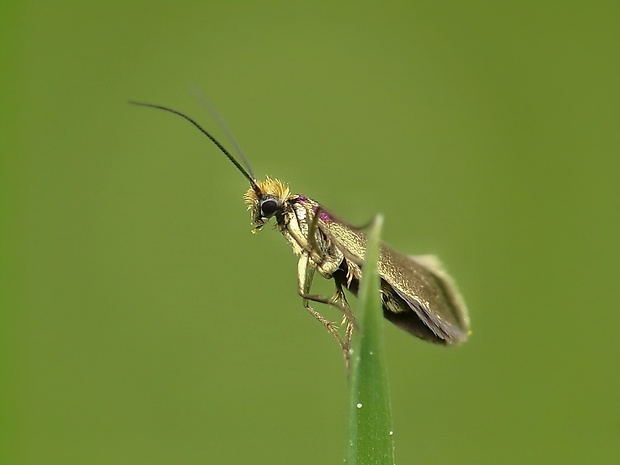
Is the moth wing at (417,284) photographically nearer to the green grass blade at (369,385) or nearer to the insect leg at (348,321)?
the insect leg at (348,321)

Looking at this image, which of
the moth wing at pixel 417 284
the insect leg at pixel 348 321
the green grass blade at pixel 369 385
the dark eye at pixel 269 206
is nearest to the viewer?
the green grass blade at pixel 369 385

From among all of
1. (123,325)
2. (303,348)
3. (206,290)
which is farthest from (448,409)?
(123,325)

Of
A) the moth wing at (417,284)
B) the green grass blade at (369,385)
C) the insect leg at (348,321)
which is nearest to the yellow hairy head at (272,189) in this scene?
the moth wing at (417,284)

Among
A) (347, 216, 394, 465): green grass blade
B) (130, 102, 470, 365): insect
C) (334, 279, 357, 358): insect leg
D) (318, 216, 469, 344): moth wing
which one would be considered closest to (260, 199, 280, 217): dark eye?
(130, 102, 470, 365): insect

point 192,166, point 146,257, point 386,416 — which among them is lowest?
point 386,416

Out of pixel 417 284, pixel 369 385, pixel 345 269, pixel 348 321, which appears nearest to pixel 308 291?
pixel 345 269

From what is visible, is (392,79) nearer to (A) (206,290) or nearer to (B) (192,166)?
(B) (192,166)
